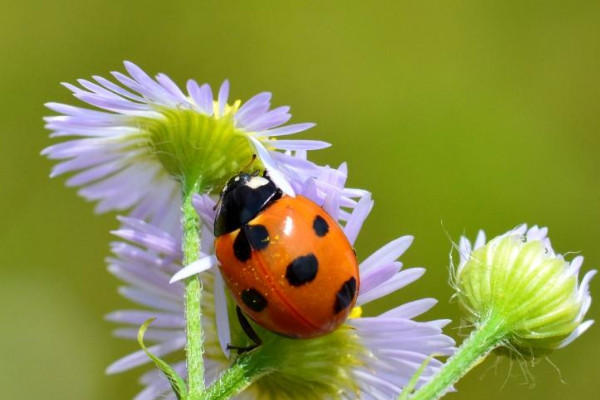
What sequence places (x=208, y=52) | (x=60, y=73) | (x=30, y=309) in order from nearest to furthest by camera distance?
(x=30, y=309), (x=60, y=73), (x=208, y=52)

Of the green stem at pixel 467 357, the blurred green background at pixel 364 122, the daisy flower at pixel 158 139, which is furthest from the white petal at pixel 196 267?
the blurred green background at pixel 364 122

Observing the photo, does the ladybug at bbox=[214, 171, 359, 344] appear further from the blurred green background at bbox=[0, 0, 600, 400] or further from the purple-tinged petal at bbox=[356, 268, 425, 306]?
the blurred green background at bbox=[0, 0, 600, 400]

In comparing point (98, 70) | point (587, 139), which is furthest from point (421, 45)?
point (98, 70)

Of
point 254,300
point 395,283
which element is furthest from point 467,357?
point 254,300

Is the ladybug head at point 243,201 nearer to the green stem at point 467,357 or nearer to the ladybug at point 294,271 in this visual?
the ladybug at point 294,271

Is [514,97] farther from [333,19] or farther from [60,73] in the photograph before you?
[60,73]

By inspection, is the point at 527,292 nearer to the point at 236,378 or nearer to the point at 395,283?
the point at 395,283
